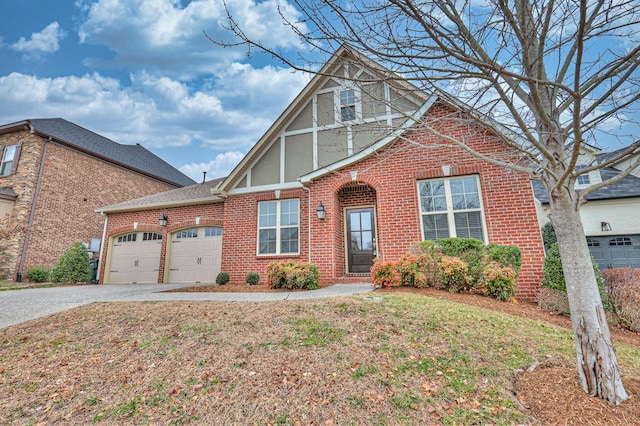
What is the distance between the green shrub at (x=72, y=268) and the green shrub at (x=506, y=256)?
13.9 metres

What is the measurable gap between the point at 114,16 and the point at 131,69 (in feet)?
12.1

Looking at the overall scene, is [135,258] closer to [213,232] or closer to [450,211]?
[213,232]

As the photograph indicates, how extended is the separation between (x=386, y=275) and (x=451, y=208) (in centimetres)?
256

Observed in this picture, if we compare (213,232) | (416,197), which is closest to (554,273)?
(416,197)

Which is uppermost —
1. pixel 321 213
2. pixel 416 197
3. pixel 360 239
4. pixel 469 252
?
pixel 416 197

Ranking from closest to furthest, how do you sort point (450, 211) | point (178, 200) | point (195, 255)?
point (450, 211) < point (195, 255) < point (178, 200)

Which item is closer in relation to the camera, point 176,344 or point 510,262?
point 176,344

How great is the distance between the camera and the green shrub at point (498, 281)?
5477mm

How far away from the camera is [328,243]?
26.8 feet

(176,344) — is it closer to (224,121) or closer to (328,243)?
(328,243)

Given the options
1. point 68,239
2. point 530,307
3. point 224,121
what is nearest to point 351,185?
point 530,307

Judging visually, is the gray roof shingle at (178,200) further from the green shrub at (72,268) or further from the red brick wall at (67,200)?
the red brick wall at (67,200)

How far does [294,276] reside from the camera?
23.3 ft

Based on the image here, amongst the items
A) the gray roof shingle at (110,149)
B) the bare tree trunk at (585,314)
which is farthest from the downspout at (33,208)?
the bare tree trunk at (585,314)
